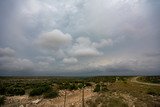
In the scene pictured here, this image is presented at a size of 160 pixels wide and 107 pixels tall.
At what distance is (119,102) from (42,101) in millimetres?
9892

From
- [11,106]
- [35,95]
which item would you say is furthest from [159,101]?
[11,106]

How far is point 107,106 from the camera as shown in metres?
23.6

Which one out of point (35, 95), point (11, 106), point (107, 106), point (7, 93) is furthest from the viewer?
point (7, 93)

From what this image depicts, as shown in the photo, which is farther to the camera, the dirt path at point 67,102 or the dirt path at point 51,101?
the dirt path at point 51,101

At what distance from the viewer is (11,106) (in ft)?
83.4

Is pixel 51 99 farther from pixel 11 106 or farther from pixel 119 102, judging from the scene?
pixel 119 102

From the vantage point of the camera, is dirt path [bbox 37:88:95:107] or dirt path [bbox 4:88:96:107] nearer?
dirt path [bbox 37:88:95:107]

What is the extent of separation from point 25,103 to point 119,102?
11943 mm

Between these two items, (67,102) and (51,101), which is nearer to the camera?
(67,102)

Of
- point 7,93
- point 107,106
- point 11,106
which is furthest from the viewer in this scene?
point 7,93

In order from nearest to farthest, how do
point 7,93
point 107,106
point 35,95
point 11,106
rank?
point 107,106
point 11,106
point 35,95
point 7,93

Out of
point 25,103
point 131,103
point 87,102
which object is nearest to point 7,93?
point 25,103

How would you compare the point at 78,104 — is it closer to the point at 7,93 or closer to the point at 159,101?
the point at 159,101

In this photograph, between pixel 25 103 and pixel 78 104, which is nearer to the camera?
pixel 78 104
